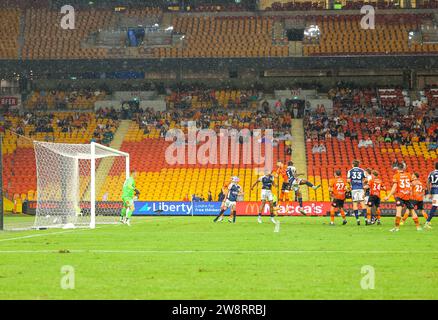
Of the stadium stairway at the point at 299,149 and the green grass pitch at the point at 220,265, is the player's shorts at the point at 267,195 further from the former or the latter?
the stadium stairway at the point at 299,149

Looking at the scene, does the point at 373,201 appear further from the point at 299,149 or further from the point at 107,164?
the point at 299,149

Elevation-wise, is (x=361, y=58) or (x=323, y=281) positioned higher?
(x=361, y=58)

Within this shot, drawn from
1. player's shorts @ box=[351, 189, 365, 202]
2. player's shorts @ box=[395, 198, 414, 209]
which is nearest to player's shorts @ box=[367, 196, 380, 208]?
player's shorts @ box=[351, 189, 365, 202]

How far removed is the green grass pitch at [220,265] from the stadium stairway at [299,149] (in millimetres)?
28605

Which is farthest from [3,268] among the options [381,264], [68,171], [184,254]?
[68,171]

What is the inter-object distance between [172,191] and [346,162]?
1113 cm

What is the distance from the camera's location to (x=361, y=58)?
6206 cm

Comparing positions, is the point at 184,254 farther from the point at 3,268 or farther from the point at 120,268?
the point at 3,268

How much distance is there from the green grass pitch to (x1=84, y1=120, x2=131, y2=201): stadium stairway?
66.1 feet

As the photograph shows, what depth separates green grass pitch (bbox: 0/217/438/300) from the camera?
13.2 meters

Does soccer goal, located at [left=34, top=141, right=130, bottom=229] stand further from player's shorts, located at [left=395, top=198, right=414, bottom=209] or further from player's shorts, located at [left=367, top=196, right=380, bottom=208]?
player's shorts, located at [left=395, top=198, right=414, bottom=209]

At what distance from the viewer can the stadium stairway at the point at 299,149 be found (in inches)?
2179

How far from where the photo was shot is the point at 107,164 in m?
54.7

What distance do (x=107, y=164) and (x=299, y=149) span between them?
1291 cm
